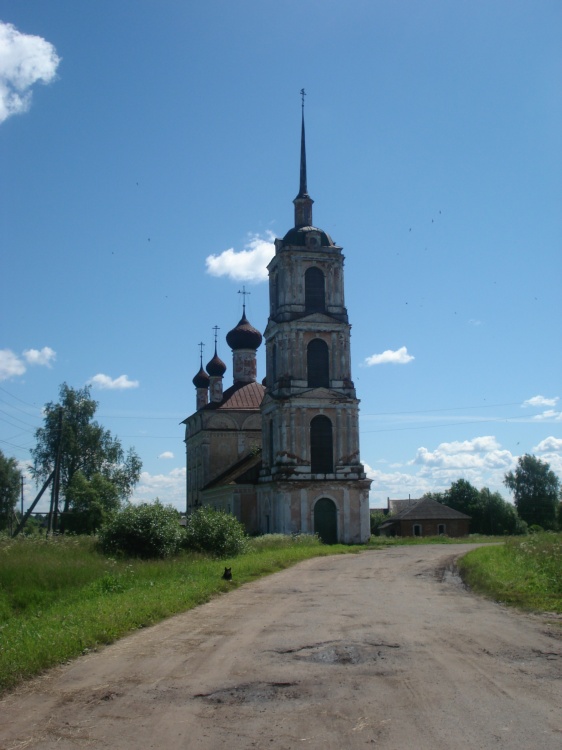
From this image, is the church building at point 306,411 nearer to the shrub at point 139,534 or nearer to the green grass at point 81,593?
the green grass at point 81,593

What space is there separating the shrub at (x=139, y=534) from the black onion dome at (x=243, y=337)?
34622 mm

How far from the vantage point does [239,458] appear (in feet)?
175

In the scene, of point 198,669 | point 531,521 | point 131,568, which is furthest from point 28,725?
point 531,521

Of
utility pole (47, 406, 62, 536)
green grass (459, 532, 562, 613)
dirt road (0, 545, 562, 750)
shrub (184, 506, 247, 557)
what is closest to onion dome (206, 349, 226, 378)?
utility pole (47, 406, 62, 536)

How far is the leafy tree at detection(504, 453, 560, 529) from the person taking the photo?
236 feet

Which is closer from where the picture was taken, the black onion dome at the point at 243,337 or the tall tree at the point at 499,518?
the black onion dome at the point at 243,337

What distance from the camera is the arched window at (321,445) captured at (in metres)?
42.4

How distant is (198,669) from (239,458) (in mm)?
45121

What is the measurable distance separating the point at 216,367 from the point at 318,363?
612 inches

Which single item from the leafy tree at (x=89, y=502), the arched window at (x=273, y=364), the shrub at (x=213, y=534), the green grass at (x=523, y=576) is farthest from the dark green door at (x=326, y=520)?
the green grass at (x=523, y=576)

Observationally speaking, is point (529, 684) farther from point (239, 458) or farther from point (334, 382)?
point (239, 458)

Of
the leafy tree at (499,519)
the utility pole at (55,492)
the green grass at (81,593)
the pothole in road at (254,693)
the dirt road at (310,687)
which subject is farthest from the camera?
the leafy tree at (499,519)

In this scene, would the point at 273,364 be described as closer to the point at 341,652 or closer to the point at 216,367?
the point at 216,367

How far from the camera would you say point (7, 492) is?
57.3 m
